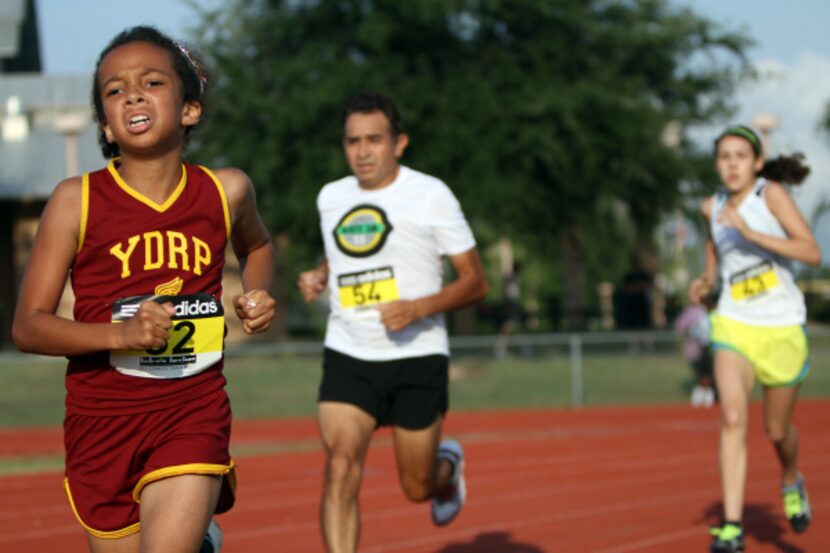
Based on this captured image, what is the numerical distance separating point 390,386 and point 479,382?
14.9m

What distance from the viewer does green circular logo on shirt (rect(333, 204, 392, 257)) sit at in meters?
6.70

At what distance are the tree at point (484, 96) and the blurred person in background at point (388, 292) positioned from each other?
56.7ft

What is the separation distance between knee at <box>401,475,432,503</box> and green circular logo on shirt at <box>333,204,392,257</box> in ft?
3.59

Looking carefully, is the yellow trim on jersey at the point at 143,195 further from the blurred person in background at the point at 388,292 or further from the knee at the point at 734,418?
the knee at the point at 734,418

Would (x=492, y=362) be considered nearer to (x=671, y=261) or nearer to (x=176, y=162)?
(x=176, y=162)

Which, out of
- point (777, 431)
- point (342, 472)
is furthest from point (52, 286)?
point (777, 431)

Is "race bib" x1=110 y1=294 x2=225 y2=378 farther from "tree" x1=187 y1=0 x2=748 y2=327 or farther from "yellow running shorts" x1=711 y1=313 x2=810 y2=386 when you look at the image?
"tree" x1=187 y1=0 x2=748 y2=327

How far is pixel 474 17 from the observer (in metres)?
25.7

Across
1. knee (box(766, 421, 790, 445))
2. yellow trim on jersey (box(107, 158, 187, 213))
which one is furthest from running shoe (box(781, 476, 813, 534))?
yellow trim on jersey (box(107, 158, 187, 213))

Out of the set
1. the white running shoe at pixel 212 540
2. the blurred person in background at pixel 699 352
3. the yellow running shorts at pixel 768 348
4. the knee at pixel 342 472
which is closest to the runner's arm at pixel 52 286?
the white running shoe at pixel 212 540

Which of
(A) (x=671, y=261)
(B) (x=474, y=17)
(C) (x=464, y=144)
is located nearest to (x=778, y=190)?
(C) (x=464, y=144)

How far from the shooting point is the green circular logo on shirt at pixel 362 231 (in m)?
6.70

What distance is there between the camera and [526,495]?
10797mm

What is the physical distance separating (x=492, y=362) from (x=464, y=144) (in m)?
5.04
